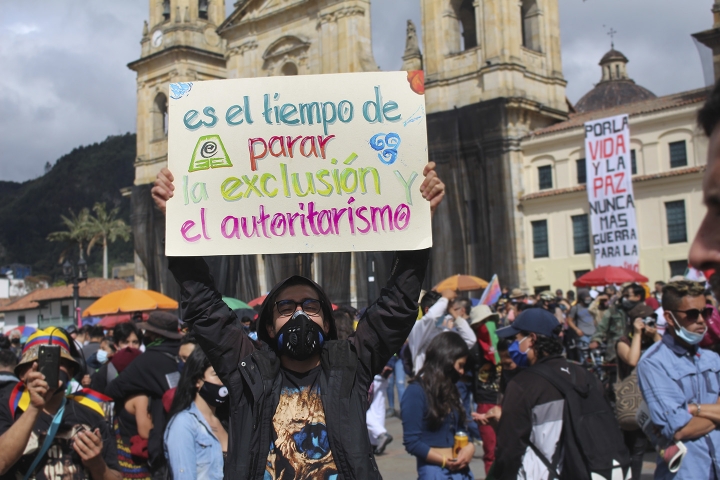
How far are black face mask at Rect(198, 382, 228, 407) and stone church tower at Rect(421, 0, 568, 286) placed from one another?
86.2 feet

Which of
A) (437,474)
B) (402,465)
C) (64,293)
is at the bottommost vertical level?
(402,465)

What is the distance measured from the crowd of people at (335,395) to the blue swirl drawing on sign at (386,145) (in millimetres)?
174

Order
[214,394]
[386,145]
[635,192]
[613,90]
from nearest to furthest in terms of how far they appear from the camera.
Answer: [386,145] < [214,394] < [635,192] < [613,90]

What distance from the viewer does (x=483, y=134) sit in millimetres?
31203

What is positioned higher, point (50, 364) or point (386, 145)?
point (386, 145)

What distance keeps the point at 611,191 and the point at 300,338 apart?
25.5m

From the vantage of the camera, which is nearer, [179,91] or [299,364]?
[299,364]

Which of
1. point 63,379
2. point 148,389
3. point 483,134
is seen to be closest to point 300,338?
point 63,379

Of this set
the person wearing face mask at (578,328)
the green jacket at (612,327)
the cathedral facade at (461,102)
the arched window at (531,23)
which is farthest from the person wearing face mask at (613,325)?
the arched window at (531,23)

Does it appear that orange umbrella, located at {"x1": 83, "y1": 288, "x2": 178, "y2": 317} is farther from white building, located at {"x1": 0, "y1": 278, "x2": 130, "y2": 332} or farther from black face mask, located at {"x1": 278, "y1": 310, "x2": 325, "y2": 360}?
white building, located at {"x1": 0, "y1": 278, "x2": 130, "y2": 332}

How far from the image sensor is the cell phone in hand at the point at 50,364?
12.3 feet

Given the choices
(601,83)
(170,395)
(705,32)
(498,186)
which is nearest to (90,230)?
(601,83)

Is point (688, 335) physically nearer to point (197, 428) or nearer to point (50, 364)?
point (197, 428)

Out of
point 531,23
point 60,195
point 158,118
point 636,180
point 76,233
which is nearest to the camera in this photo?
point 636,180
